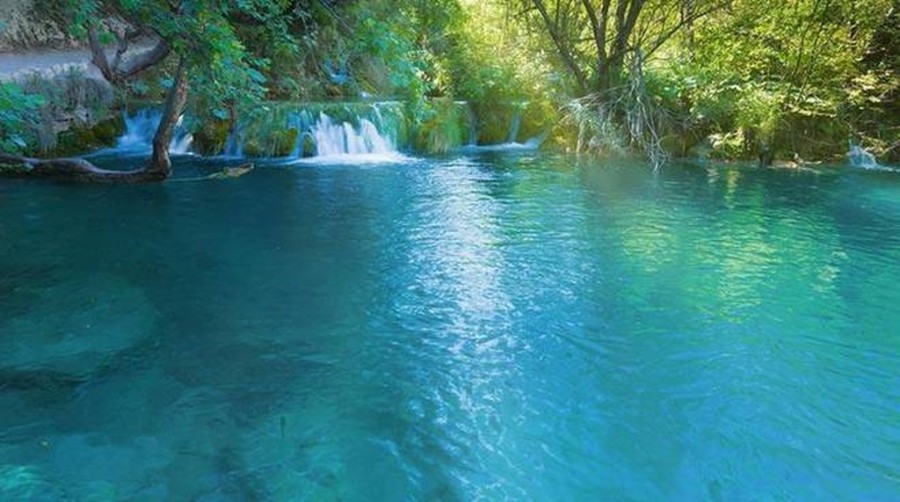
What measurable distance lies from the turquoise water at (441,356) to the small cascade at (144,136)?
6.05 meters

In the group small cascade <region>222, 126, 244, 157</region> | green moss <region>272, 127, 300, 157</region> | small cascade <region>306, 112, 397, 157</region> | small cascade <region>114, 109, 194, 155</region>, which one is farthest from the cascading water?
small cascade <region>114, 109, 194, 155</region>

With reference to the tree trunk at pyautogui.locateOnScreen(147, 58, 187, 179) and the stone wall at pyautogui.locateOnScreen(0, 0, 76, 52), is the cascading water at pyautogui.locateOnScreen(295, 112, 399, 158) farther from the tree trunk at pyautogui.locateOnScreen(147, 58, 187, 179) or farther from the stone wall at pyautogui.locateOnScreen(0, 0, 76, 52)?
the stone wall at pyautogui.locateOnScreen(0, 0, 76, 52)

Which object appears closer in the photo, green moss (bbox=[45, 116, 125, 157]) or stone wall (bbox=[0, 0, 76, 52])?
green moss (bbox=[45, 116, 125, 157])

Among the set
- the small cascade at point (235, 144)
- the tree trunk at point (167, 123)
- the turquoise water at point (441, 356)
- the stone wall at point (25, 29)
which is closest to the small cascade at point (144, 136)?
the small cascade at point (235, 144)

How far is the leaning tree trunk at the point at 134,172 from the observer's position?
10.9 metres

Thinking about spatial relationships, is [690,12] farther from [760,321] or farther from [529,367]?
[529,367]

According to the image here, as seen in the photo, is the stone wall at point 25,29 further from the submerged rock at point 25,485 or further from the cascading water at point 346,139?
the submerged rock at point 25,485

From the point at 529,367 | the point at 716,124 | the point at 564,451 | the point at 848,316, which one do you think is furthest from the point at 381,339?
the point at 716,124

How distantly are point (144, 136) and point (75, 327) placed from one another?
458 inches

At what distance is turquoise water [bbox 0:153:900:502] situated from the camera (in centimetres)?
364

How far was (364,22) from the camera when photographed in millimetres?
6453

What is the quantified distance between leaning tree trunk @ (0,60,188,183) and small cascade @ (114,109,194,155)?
4.01 metres

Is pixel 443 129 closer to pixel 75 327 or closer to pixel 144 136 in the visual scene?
pixel 144 136

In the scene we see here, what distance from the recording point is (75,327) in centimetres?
536
